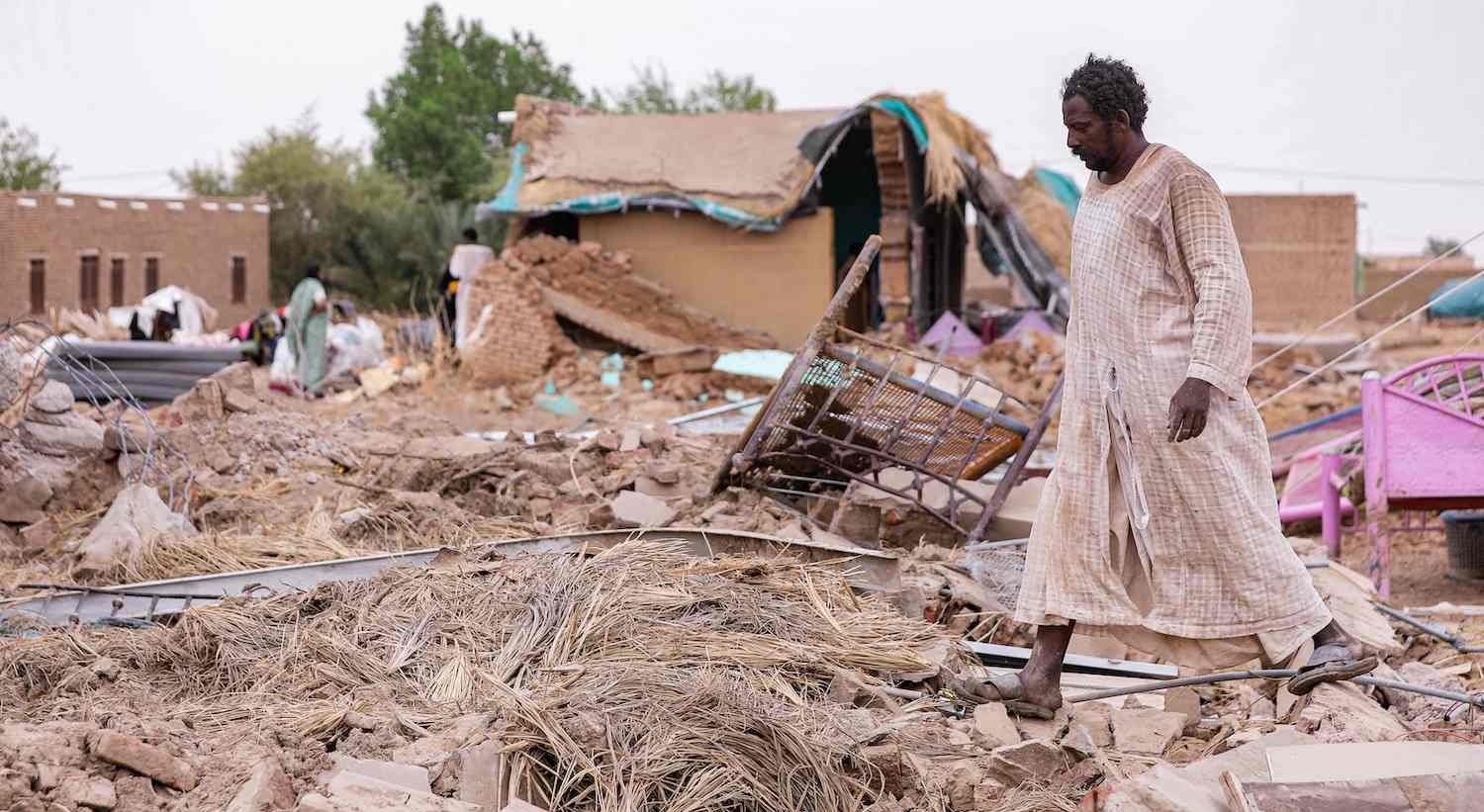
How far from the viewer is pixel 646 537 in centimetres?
498

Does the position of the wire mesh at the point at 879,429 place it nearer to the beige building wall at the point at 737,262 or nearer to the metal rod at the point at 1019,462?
the metal rod at the point at 1019,462

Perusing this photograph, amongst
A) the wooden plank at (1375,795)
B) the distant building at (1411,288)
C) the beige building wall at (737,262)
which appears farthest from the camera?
the distant building at (1411,288)

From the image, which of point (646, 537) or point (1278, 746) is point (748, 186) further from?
point (1278, 746)

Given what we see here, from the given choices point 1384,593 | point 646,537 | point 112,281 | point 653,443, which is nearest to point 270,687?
point 646,537

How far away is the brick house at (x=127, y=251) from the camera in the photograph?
23.1 meters

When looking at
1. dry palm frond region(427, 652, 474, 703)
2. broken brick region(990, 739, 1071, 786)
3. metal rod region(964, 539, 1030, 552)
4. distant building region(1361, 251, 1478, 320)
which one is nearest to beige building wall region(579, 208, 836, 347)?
metal rod region(964, 539, 1030, 552)

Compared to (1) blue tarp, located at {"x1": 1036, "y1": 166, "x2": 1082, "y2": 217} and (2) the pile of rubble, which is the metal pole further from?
(1) blue tarp, located at {"x1": 1036, "y1": 166, "x2": 1082, "y2": 217}

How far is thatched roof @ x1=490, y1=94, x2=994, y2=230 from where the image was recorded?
15.1 m

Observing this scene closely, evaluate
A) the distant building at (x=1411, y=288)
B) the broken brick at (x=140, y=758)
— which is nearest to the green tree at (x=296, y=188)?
the distant building at (x=1411, y=288)

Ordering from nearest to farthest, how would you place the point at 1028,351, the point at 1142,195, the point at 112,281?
1. the point at 1142,195
2. the point at 1028,351
3. the point at 112,281

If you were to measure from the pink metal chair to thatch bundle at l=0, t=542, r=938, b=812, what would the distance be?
2.64 metres

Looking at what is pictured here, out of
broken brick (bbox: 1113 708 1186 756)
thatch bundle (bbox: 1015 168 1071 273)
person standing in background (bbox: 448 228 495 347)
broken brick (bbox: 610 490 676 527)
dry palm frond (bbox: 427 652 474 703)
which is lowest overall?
broken brick (bbox: 1113 708 1186 756)

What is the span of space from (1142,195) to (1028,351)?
1135 centimetres

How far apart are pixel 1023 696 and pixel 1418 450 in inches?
118
